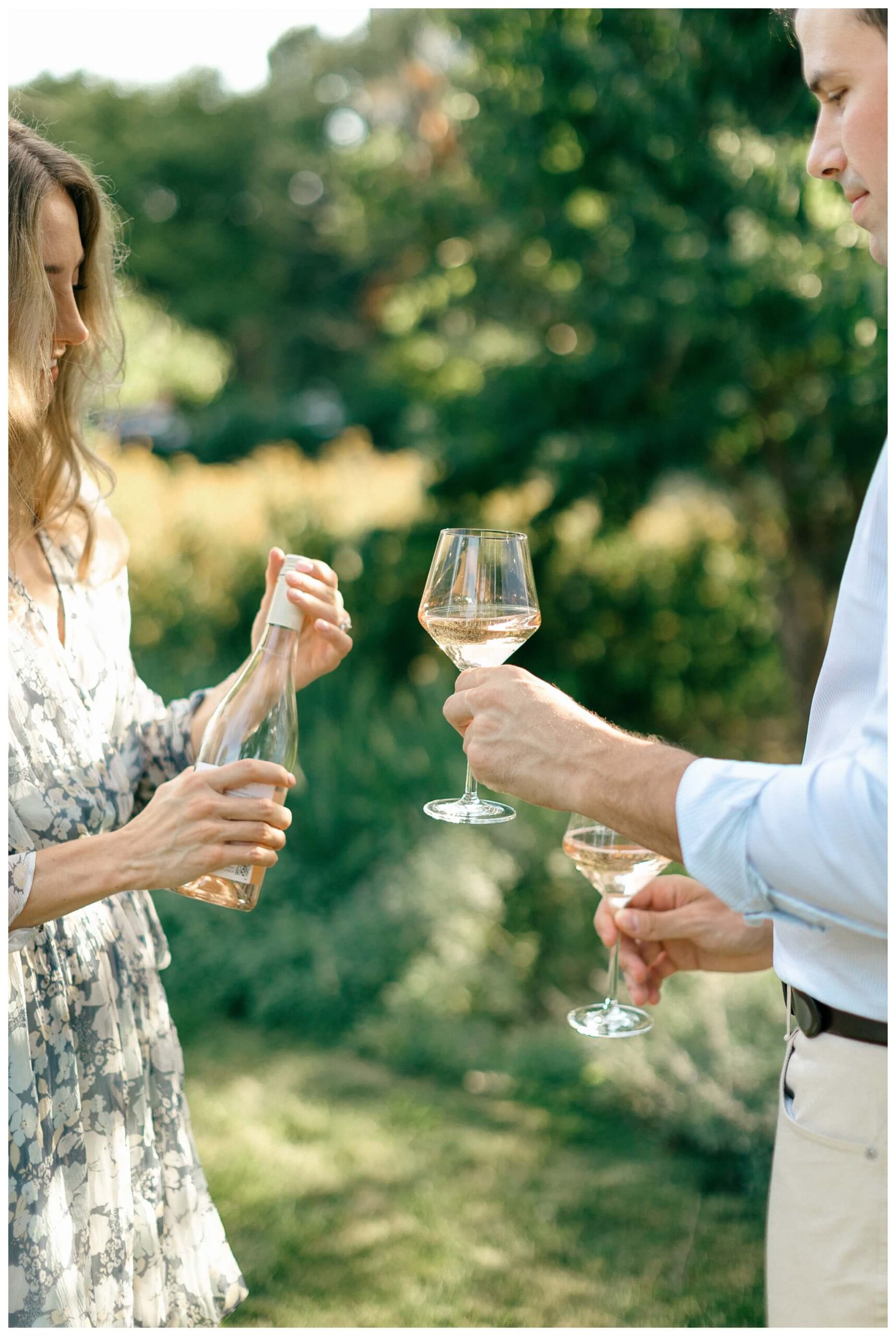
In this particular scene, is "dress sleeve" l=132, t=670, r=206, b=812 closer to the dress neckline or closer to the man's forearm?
the dress neckline

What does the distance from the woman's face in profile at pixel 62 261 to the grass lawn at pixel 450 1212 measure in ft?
9.11

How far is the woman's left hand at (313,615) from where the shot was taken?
74.9 inches

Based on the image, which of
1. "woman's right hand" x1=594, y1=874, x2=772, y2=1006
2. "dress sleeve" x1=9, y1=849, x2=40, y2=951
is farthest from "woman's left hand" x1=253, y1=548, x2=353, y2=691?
"woman's right hand" x1=594, y1=874, x2=772, y2=1006

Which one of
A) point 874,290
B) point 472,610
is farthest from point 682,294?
point 472,610

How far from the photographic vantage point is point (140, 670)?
22.4 ft

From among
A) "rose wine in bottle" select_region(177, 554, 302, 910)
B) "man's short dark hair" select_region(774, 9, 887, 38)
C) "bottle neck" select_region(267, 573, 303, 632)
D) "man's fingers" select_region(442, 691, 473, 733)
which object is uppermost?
"man's short dark hair" select_region(774, 9, 887, 38)

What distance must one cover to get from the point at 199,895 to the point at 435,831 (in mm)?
3705

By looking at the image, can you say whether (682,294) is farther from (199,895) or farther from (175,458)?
(175,458)

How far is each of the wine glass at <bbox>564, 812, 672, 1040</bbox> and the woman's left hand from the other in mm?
531

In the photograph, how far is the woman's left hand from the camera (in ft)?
6.24

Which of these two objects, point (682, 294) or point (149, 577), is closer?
point (682, 294)

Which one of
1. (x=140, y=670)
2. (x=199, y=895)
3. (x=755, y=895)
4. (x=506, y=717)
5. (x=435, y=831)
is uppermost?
(x=506, y=717)

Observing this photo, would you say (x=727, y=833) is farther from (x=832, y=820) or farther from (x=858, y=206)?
(x=858, y=206)

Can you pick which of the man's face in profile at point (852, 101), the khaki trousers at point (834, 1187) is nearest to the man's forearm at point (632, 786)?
the khaki trousers at point (834, 1187)
